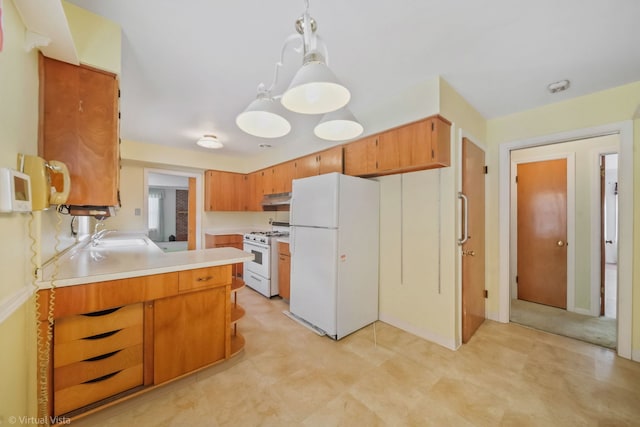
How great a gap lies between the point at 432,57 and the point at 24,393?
3.23m

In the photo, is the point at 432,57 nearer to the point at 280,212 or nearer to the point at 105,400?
the point at 105,400

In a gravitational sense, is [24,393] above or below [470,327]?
above

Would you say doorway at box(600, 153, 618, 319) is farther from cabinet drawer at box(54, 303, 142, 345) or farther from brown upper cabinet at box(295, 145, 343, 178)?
cabinet drawer at box(54, 303, 142, 345)

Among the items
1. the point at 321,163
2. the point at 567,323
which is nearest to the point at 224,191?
the point at 321,163

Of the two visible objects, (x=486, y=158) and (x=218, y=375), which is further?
(x=486, y=158)

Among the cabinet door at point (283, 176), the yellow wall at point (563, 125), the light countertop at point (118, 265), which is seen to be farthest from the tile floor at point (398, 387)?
the cabinet door at point (283, 176)

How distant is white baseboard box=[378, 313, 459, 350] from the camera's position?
2.29 metres

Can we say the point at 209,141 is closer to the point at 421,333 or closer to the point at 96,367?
the point at 96,367

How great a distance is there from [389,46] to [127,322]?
8.82 ft

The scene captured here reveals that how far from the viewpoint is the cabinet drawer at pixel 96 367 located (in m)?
1.40

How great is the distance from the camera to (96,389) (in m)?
1.50

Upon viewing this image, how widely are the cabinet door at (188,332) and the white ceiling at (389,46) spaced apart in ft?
6.20

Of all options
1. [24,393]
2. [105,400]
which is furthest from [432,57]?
[105,400]

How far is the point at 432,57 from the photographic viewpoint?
1919mm
